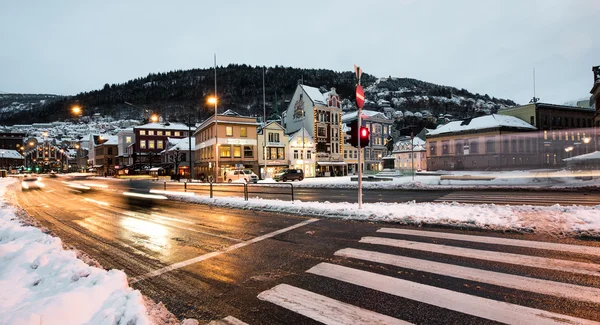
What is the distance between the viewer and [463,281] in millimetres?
4223

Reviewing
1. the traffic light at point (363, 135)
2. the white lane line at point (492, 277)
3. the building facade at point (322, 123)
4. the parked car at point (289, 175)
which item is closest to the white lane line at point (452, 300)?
the white lane line at point (492, 277)

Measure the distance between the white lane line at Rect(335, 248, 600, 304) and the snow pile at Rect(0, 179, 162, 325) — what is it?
12.3 feet

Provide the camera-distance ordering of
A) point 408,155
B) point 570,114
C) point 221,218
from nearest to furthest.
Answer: point 221,218 → point 570,114 → point 408,155

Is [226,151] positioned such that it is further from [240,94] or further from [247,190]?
[240,94]

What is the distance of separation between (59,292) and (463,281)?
573 cm

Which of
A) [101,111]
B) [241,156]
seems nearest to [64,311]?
[241,156]

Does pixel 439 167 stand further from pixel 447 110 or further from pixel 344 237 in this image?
pixel 447 110

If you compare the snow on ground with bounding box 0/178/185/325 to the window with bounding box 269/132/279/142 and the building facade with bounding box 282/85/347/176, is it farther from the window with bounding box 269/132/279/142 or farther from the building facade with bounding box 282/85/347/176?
the building facade with bounding box 282/85/347/176

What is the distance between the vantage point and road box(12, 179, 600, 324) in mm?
3461

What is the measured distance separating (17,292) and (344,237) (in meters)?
5.98

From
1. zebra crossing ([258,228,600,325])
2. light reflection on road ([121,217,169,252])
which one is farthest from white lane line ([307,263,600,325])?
light reflection on road ([121,217,169,252])

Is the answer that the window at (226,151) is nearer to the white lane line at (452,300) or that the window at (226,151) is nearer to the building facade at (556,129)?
the white lane line at (452,300)

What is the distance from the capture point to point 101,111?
7367 inches

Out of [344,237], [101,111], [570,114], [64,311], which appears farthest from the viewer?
[101,111]
